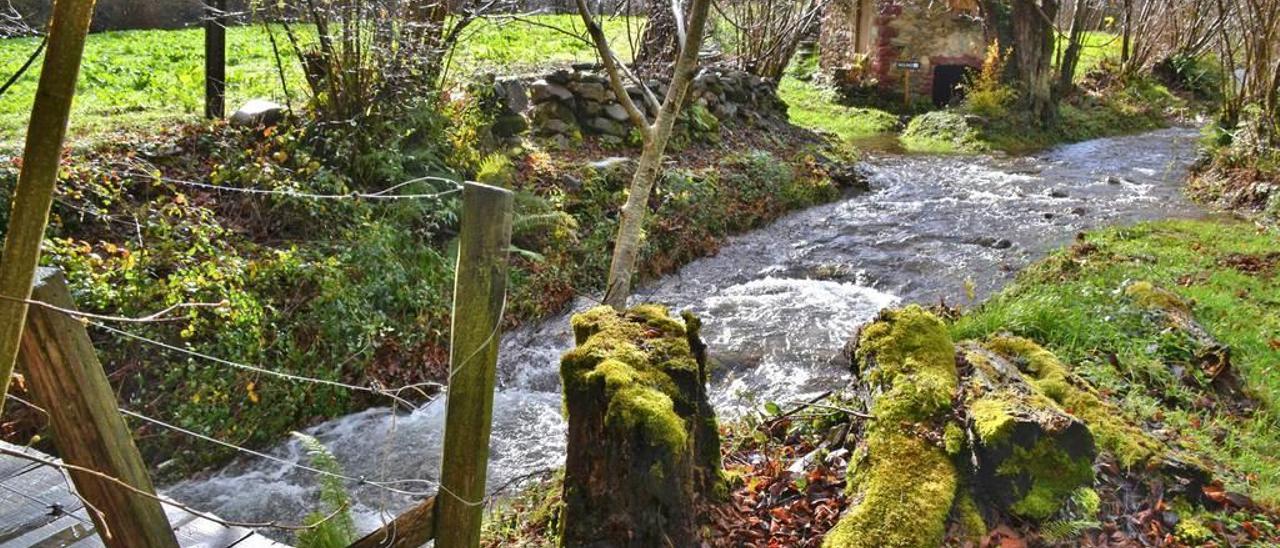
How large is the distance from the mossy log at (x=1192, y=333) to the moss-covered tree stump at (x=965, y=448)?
1.50 metres

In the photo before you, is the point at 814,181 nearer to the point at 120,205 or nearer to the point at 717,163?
the point at 717,163

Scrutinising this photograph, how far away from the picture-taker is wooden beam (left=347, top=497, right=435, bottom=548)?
112 inches

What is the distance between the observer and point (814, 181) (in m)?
12.1

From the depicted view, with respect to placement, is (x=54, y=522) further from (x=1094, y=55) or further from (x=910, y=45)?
(x=1094, y=55)

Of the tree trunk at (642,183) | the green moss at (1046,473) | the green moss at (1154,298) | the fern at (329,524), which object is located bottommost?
the fern at (329,524)

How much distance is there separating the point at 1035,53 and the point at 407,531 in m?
17.8

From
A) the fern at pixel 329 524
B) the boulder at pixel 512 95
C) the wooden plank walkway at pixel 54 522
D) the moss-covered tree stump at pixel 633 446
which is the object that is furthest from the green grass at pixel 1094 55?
the wooden plank walkway at pixel 54 522

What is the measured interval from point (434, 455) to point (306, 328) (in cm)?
137

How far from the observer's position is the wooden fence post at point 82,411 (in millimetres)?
2502

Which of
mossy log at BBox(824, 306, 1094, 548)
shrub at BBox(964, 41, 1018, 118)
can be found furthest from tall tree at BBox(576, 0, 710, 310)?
shrub at BBox(964, 41, 1018, 118)

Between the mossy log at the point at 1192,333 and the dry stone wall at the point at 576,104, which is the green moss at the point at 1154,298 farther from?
the dry stone wall at the point at 576,104

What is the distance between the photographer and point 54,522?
3395 millimetres

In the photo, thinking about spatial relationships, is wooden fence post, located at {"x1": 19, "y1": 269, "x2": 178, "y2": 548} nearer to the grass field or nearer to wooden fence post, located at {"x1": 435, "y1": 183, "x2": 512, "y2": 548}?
wooden fence post, located at {"x1": 435, "y1": 183, "x2": 512, "y2": 548}

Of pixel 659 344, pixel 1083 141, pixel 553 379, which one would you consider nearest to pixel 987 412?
pixel 659 344
